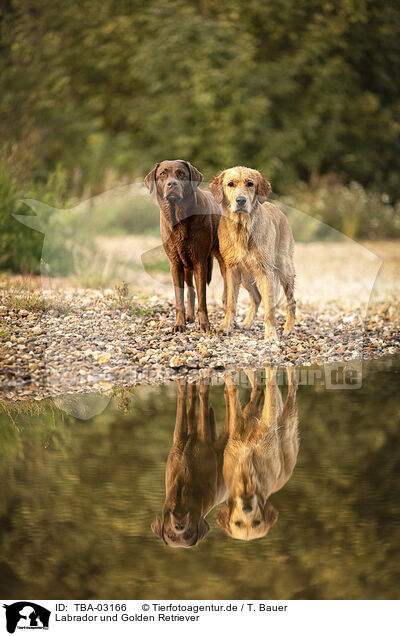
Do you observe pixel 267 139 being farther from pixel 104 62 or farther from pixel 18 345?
pixel 18 345

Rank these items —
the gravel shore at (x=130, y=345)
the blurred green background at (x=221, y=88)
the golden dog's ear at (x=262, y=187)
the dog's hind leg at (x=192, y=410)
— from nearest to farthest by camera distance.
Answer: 1. the dog's hind leg at (x=192, y=410)
2. the gravel shore at (x=130, y=345)
3. the golden dog's ear at (x=262, y=187)
4. the blurred green background at (x=221, y=88)

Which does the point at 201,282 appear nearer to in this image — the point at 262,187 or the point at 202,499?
the point at 262,187

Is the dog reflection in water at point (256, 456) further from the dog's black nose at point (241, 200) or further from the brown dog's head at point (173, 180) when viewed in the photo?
the brown dog's head at point (173, 180)

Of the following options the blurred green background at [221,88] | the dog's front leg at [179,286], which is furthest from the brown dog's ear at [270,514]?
the blurred green background at [221,88]

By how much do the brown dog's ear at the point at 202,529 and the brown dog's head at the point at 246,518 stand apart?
0.06 m

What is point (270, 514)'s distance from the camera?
11.1 feet

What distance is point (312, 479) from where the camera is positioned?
382 centimetres

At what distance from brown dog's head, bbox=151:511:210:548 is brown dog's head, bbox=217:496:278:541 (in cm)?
10

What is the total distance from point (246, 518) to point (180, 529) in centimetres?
31

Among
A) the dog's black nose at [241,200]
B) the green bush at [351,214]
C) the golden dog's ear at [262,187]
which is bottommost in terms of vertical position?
the green bush at [351,214]

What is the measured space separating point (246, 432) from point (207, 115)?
14451 millimetres

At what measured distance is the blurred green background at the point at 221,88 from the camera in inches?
696

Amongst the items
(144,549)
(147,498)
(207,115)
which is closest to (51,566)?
(144,549)
